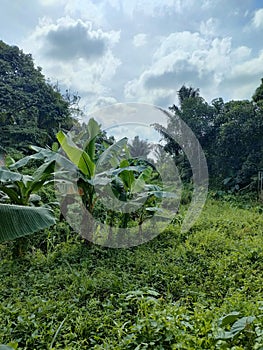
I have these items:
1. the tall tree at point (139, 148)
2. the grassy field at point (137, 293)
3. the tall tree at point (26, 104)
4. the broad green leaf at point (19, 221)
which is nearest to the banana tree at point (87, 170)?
the grassy field at point (137, 293)

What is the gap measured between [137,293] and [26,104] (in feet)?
18.1

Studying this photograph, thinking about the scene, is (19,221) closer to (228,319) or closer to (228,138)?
(228,319)

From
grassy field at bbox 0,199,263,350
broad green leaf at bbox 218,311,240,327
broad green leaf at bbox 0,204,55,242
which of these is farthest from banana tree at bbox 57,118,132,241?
broad green leaf at bbox 218,311,240,327

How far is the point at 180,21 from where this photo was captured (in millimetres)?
3674

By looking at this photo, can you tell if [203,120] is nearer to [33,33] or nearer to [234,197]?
[234,197]

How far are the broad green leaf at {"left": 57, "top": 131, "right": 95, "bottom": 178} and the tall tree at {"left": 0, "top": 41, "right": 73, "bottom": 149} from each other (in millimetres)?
3259

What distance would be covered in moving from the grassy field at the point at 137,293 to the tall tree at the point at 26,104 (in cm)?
336

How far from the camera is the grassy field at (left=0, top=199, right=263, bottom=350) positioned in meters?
1.15

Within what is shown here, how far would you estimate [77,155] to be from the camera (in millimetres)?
2422

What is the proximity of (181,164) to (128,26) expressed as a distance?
320cm

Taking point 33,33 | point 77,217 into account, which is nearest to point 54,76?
point 33,33

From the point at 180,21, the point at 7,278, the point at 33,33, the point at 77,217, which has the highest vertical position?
the point at 180,21

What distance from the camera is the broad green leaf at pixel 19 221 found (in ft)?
3.32

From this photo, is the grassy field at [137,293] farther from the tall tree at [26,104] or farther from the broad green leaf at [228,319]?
the tall tree at [26,104]
